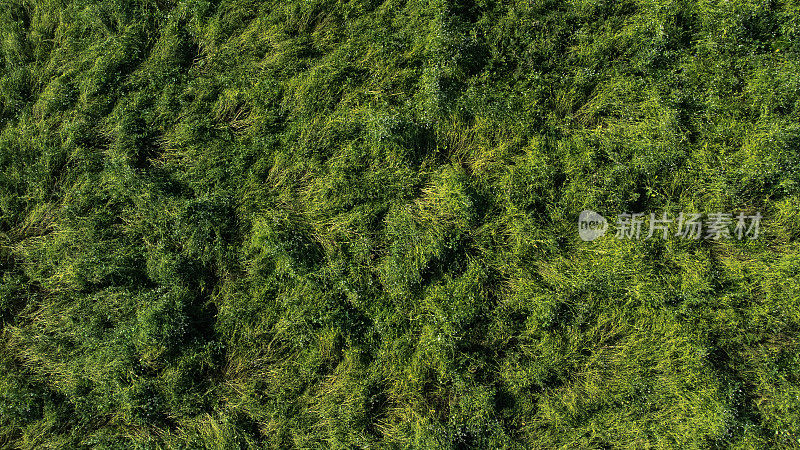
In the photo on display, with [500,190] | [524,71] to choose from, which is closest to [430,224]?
[500,190]

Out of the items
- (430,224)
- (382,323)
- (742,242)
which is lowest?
(382,323)

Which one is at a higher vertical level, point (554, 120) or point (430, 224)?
point (554, 120)

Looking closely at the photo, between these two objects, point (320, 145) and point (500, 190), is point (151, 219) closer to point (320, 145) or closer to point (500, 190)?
point (320, 145)

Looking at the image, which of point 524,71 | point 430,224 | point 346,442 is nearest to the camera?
point 346,442

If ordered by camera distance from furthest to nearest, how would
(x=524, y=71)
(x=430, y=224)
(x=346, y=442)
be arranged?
(x=524, y=71) → (x=430, y=224) → (x=346, y=442)

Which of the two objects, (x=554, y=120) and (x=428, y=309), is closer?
(x=428, y=309)

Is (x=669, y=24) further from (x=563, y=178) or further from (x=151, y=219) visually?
(x=151, y=219)
